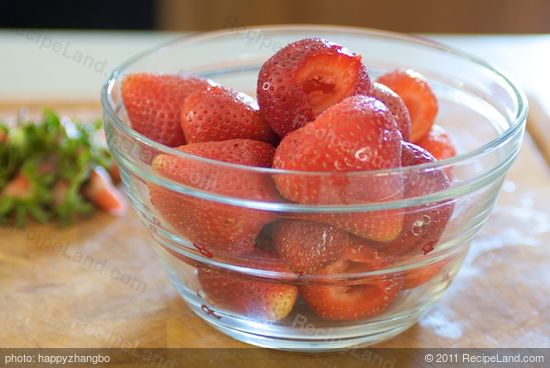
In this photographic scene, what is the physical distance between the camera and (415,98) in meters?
0.89

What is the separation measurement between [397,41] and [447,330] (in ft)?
1.27

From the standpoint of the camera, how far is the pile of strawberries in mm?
681

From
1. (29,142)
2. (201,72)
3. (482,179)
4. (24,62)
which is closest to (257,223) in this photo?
(482,179)

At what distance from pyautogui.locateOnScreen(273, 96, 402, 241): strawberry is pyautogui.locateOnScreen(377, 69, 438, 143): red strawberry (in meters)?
0.20

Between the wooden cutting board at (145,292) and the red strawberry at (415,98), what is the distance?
0.19 meters

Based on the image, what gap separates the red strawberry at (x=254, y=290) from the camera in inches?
28.9

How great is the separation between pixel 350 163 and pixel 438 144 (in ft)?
0.77

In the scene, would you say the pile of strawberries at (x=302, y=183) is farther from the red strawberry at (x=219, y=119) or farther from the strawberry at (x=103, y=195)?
the strawberry at (x=103, y=195)

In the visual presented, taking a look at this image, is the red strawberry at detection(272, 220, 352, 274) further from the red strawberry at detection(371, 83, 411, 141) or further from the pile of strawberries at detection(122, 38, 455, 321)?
the red strawberry at detection(371, 83, 411, 141)

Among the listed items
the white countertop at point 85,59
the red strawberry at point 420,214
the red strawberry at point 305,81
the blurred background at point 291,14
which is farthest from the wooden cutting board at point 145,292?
the blurred background at point 291,14

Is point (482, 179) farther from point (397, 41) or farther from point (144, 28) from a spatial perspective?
point (144, 28)

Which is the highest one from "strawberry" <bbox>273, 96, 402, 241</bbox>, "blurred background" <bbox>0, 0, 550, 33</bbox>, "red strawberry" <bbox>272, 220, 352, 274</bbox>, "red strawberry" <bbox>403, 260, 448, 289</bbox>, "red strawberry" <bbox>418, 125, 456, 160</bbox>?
"strawberry" <bbox>273, 96, 402, 241</bbox>

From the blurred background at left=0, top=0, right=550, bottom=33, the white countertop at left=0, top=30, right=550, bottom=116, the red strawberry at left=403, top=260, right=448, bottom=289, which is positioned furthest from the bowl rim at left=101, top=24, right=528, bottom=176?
the blurred background at left=0, top=0, right=550, bottom=33

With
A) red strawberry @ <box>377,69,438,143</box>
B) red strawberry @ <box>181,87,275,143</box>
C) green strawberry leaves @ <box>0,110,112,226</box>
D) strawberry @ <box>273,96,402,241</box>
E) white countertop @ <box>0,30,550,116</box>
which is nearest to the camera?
strawberry @ <box>273,96,402,241</box>
